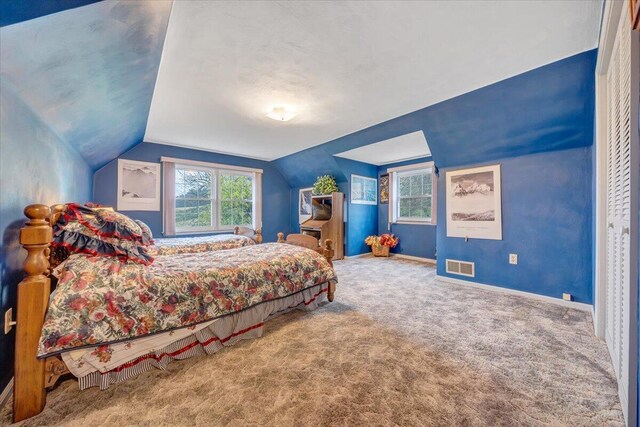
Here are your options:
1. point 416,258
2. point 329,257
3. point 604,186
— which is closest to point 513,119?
point 604,186

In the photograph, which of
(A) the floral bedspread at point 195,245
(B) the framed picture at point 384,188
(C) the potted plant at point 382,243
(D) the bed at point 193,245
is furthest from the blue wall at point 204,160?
(B) the framed picture at point 384,188

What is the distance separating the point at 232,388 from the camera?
59.2 inches

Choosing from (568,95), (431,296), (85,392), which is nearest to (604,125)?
(568,95)

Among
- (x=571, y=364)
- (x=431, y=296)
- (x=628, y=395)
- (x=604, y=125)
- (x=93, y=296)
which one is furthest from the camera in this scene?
(x=431, y=296)

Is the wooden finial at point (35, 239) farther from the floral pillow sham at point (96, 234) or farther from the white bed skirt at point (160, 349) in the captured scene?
the white bed skirt at point (160, 349)

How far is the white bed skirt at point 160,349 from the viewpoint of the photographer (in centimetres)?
142

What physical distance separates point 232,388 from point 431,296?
2540mm

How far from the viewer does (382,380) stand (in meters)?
1.56

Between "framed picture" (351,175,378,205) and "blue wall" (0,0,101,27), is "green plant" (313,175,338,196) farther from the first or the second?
"blue wall" (0,0,101,27)

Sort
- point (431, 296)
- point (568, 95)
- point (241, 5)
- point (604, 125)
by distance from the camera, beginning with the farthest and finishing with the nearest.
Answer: point (431, 296) → point (568, 95) → point (604, 125) → point (241, 5)

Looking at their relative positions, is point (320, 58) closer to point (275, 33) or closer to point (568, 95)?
point (275, 33)

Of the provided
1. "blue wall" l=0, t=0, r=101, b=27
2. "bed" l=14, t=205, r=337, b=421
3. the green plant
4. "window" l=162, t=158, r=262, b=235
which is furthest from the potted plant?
"blue wall" l=0, t=0, r=101, b=27

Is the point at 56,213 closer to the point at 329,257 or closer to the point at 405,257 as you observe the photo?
the point at 329,257

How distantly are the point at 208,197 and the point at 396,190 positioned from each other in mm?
4269
